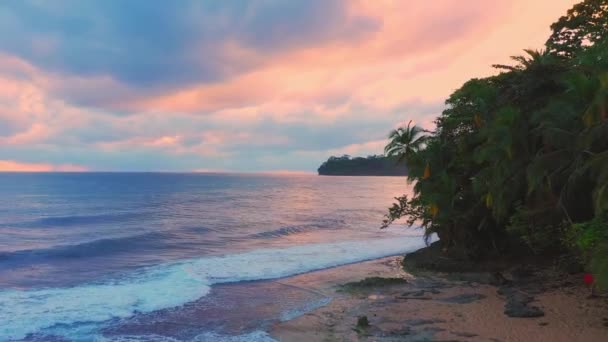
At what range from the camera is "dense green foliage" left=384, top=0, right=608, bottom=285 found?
11.1 m

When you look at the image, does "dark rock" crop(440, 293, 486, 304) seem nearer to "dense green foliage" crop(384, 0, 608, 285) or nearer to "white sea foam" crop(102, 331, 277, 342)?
"dense green foliage" crop(384, 0, 608, 285)

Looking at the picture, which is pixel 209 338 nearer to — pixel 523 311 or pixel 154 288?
pixel 154 288

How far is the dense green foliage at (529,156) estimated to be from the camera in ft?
36.3

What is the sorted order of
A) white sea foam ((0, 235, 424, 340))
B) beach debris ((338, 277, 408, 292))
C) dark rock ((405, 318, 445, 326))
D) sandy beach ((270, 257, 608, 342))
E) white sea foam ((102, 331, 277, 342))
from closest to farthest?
1. sandy beach ((270, 257, 608, 342))
2. white sea foam ((102, 331, 277, 342))
3. dark rock ((405, 318, 445, 326))
4. white sea foam ((0, 235, 424, 340))
5. beach debris ((338, 277, 408, 292))

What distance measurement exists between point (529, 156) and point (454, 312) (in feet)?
17.0

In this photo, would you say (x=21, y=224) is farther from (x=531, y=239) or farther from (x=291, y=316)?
(x=531, y=239)

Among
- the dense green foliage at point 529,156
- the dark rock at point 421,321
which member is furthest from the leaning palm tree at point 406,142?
the dark rock at point 421,321

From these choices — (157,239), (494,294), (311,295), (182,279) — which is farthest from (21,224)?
(494,294)

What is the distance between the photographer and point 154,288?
15.6 m

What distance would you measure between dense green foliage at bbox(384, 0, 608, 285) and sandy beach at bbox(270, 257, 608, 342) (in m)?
1.38

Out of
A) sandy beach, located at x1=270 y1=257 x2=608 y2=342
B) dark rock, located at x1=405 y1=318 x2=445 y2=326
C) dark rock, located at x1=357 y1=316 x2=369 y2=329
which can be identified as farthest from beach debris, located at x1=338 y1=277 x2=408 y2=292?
dark rock, located at x1=357 y1=316 x2=369 y2=329

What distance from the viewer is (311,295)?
1509cm

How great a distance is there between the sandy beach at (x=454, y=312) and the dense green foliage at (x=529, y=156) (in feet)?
4.52

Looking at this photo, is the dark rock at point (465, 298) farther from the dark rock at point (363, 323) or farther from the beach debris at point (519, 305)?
the dark rock at point (363, 323)
